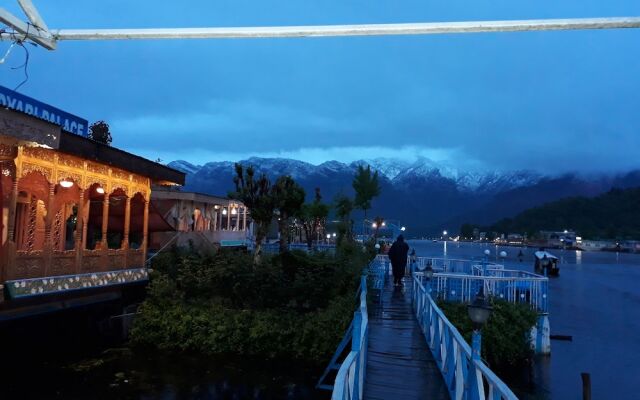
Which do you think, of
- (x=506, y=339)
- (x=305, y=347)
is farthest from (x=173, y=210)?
(x=506, y=339)

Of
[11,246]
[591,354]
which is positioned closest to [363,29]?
[11,246]

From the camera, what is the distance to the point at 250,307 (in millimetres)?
15234

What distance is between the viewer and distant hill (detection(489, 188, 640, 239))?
16525 cm

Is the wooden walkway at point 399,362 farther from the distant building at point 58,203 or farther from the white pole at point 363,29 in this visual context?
the distant building at point 58,203

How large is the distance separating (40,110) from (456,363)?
11.5m

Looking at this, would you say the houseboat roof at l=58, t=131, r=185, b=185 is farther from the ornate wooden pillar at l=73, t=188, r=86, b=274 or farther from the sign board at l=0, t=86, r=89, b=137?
the ornate wooden pillar at l=73, t=188, r=86, b=274

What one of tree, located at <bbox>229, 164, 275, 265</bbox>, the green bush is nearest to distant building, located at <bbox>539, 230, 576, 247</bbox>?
the green bush

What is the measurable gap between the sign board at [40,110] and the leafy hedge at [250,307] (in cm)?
547

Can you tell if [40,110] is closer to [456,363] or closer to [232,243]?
[456,363]

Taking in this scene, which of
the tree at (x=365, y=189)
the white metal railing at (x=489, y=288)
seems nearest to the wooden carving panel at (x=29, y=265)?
the white metal railing at (x=489, y=288)

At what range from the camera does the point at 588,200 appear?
186m

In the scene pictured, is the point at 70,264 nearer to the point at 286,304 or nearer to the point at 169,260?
the point at 169,260

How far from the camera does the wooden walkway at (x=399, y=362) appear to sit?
772cm

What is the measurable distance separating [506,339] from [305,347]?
18.8 feet
